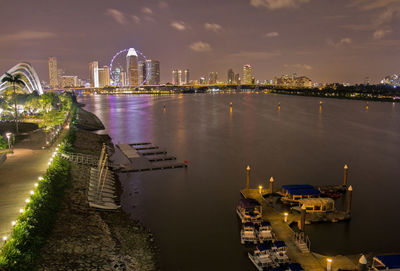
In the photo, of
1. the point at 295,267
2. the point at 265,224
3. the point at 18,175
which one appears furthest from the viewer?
the point at 18,175

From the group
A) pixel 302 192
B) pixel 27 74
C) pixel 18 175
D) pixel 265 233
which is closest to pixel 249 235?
pixel 265 233

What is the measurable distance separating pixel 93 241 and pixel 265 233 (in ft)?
16.4

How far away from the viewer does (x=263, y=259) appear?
29.2ft

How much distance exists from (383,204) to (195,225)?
844 cm

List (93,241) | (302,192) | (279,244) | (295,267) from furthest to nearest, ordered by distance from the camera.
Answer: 1. (302,192)
2. (93,241)
3. (279,244)
4. (295,267)

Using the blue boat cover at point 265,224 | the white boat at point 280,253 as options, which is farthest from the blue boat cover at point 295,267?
the blue boat cover at point 265,224

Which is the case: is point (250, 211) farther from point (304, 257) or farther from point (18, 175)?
point (18, 175)

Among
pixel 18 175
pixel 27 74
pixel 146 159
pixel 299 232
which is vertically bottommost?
pixel 299 232

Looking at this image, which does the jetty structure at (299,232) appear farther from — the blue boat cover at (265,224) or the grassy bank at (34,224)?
the grassy bank at (34,224)

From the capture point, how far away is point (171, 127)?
38.5 meters

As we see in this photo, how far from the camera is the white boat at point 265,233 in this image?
10039mm

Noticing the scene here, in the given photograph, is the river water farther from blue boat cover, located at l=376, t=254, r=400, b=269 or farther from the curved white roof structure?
the curved white roof structure

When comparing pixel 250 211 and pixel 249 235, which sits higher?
pixel 250 211

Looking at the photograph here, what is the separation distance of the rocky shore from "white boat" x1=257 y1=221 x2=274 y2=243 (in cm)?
324
